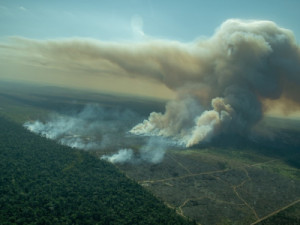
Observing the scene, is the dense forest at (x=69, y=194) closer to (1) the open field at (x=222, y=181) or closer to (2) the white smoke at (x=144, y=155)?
(1) the open field at (x=222, y=181)

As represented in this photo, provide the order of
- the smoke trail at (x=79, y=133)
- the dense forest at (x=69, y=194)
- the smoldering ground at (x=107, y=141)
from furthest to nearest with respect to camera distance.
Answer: the smoke trail at (x=79, y=133)
the smoldering ground at (x=107, y=141)
the dense forest at (x=69, y=194)

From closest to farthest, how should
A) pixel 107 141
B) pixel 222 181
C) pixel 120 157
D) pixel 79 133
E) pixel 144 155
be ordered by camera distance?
1. pixel 222 181
2. pixel 120 157
3. pixel 144 155
4. pixel 107 141
5. pixel 79 133

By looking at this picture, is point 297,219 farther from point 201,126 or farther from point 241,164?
point 201,126

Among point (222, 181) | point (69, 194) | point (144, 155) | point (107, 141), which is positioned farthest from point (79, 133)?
point (222, 181)

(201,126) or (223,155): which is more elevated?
(201,126)

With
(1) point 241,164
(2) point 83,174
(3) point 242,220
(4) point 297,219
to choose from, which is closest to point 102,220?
(2) point 83,174

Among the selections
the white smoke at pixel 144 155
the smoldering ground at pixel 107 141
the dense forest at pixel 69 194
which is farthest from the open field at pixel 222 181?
the dense forest at pixel 69 194

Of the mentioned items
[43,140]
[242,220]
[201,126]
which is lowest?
[242,220]

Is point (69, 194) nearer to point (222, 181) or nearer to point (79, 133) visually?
point (222, 181)

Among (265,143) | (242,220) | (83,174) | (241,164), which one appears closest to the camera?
(242,220)
